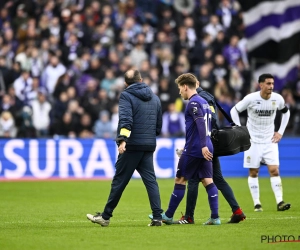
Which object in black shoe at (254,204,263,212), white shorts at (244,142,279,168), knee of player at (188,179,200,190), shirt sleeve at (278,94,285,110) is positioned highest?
shirt sleeve at (278,94,285,110)

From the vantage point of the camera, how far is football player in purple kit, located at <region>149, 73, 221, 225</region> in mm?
11688

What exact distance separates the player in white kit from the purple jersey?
10.3 ft

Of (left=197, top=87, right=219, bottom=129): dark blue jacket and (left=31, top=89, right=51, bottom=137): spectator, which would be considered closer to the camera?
(left=197, top=87, right=219, bottom=129): dark blue jacket

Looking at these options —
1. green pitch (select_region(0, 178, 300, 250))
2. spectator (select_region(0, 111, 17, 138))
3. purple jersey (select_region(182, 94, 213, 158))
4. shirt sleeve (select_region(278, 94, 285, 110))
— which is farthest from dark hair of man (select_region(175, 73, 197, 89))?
spectator (select_region(0, 111, 17, 138))

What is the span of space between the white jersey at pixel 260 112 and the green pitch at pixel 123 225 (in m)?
1.35

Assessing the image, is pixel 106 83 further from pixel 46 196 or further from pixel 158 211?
pixel 158 211

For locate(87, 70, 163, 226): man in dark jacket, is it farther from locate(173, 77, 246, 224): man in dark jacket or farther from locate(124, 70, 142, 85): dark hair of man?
locate(173, 77, 246, 224): man in dark jacket

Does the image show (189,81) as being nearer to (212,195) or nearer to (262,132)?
(212,195)

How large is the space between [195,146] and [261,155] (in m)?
3.69

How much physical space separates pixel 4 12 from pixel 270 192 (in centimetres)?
1209

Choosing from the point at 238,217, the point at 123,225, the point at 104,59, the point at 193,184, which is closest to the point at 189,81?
the point at 193,184

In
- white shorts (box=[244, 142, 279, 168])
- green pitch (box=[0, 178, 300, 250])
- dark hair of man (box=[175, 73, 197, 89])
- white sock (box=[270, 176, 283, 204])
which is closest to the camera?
green pitch (box=[0, 178, 300, 250])

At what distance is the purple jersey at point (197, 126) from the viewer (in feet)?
38.3

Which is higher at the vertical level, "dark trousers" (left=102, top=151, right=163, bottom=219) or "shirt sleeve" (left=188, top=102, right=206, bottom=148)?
"shirt sleeve" (left=188, top=102, right=206, bottom=148)
